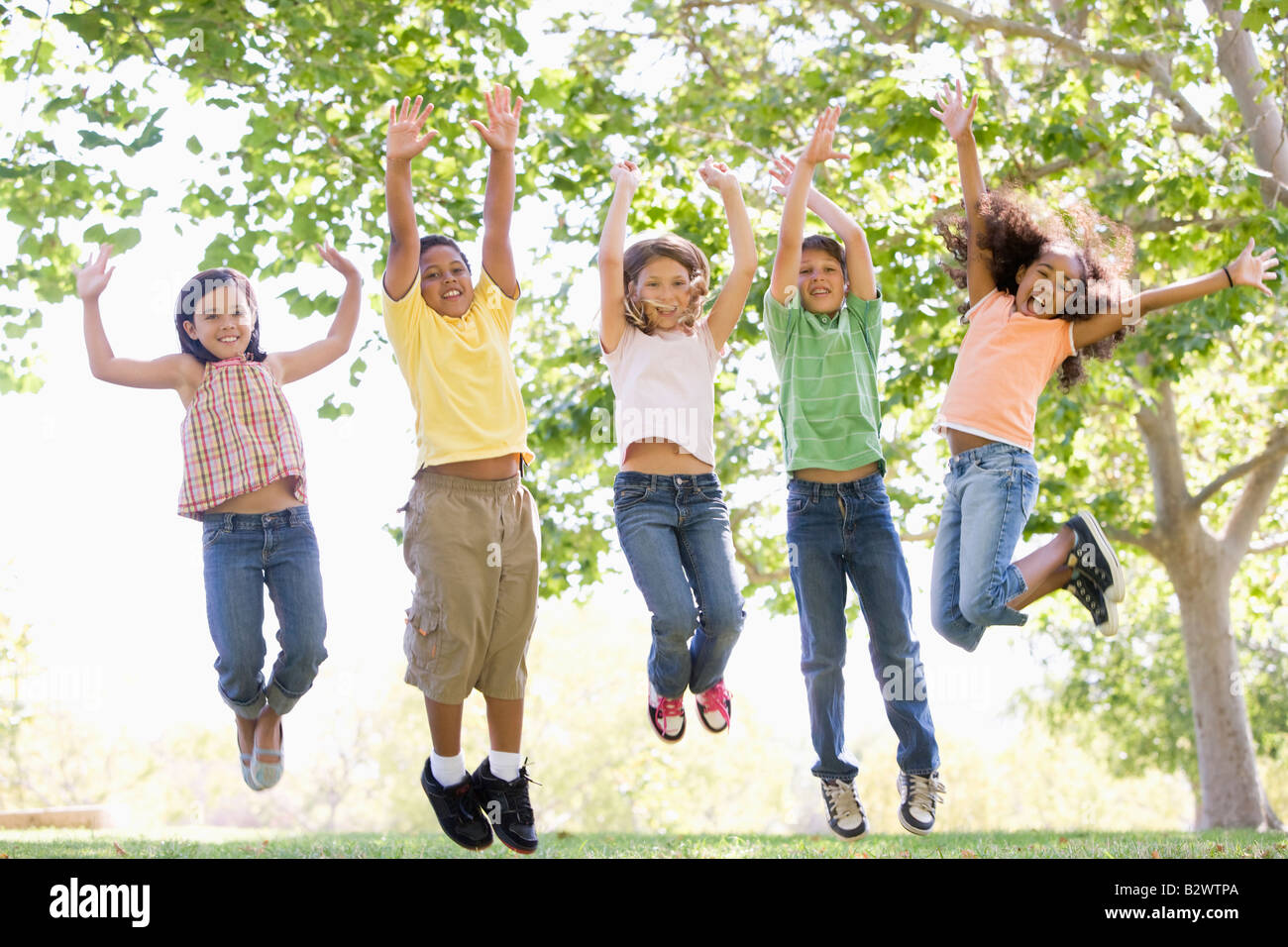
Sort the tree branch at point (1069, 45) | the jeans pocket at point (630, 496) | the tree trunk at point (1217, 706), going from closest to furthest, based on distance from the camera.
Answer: the jeans pocket at point (630, 496) → the tree branch at point (1069, 45) → the tree trunk at point (1217, 706)

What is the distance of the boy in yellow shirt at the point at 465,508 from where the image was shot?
519cm

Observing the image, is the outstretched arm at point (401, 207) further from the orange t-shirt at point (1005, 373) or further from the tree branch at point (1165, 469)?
the tree branch at point (1165, 469)

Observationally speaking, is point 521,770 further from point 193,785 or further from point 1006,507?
point 193,785

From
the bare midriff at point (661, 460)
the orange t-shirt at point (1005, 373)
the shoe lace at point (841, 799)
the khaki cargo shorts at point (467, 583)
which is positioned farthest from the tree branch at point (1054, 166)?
the khaki cargo shorts at point (467, 583)

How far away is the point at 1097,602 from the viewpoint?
5980 millimetres

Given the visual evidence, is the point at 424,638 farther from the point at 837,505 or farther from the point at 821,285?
the point at 821,285

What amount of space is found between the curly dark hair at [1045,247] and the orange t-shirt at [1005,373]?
0.17 m

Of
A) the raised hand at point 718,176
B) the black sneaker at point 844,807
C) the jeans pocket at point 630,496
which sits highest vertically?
the raised hand at point 718,176

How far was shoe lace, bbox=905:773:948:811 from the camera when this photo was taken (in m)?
5.69

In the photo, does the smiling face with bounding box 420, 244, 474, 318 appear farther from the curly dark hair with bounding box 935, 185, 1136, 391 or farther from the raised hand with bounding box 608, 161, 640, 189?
the curly dark hair with bounding box 935, 185, 1136, 391
